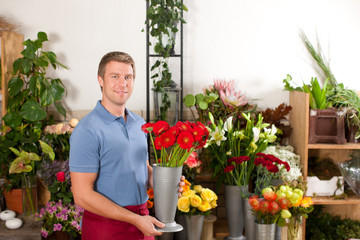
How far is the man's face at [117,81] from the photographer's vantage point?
5.16ft

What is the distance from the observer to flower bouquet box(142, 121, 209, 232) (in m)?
1.54

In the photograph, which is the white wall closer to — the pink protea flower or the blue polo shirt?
the pink protea flower

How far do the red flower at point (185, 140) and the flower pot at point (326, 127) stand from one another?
59.0 inches

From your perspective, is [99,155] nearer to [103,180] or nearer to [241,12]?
[103,180]

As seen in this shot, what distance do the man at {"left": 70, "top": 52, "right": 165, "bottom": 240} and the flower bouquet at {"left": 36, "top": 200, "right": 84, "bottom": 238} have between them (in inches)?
35.0

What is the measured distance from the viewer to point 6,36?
278cm

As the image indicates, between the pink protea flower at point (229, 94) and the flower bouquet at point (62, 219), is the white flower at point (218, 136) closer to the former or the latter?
the pink protea flower at point (229, 94)

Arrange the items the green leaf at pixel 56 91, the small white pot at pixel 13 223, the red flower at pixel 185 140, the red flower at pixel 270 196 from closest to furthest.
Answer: the red flower at pixel 185 140 → the red flower at pixel 270 196 → the small white pot at pixel 13 223 → the green leaf at pixel 56 91

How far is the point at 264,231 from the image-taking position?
2316 mm

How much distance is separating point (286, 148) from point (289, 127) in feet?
0.61

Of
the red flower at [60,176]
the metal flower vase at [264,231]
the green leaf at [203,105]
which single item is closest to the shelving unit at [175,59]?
the green leaf at [203,105]

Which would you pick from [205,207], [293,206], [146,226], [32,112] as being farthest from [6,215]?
[293,206]

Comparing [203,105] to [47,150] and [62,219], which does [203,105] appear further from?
[62,219]

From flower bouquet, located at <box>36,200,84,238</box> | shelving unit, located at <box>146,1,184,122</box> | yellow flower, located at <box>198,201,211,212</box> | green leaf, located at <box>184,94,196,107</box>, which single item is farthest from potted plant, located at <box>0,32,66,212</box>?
yellow flower, located at <box>198,201,211,212</box>
